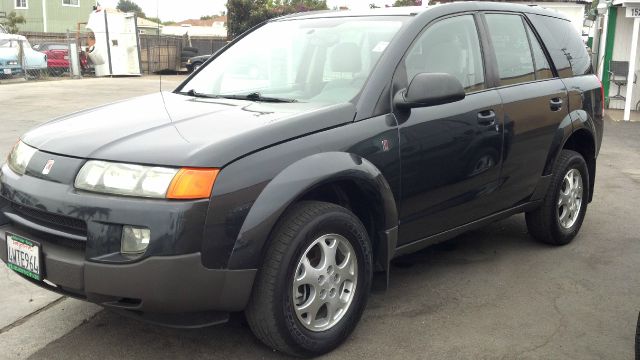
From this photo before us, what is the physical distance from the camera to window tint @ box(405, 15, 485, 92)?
3.83 meters

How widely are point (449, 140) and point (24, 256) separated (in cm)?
234

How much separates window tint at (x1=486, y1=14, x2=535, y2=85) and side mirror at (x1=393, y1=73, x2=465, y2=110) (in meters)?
0.98

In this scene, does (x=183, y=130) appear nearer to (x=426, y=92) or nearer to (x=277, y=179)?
(x=277, y=179)

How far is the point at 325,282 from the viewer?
320cm

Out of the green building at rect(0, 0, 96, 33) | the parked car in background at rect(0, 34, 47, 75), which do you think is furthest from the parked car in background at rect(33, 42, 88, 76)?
the green building at rect(0, 0, 96, 33)

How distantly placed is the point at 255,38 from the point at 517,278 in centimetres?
241

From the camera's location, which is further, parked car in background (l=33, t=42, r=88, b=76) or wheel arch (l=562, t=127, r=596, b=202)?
parked car in background (l=33, t=42, r=88, b=76)

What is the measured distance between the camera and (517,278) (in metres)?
4.43

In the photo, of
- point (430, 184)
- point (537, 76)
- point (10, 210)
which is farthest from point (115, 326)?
point (537, 76)

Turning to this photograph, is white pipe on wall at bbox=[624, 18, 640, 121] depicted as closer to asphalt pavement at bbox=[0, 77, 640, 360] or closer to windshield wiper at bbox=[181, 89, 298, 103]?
asphalt pavement at bbox=[0, 77, 640, 360]

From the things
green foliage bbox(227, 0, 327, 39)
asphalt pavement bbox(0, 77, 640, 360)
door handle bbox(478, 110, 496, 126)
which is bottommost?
asphalt pavement bbox(0, 77, 640, 360)

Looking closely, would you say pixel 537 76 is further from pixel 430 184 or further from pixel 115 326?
pixel 115 326

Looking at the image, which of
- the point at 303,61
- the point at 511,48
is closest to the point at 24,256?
the point at 303,61

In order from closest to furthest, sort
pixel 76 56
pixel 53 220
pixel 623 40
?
pixel 53 220
pixel 623 40
pixel 76 56
